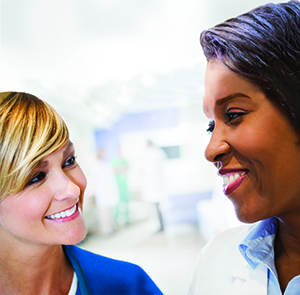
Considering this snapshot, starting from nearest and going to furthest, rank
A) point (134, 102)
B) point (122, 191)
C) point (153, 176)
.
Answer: point (153, 176) < point (122, 191) < point (134, 102)

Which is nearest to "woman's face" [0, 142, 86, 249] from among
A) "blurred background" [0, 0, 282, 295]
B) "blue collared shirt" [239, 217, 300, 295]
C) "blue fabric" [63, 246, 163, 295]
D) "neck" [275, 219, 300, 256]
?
"blue fabric" [63, 246, 163, 295]

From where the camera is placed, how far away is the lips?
0.75 metres

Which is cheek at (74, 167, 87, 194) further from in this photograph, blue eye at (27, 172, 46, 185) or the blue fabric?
the blue fabric

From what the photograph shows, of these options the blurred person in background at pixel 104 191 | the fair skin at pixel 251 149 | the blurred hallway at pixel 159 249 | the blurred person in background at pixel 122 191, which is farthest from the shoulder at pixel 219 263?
the blurred person in background at pixel 122 191

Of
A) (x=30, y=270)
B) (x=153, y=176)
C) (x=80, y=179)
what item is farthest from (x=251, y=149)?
(x=153, y=176)

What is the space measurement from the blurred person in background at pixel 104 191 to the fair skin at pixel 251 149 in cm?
425

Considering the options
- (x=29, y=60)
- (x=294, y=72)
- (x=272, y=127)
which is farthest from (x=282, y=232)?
(x=29, y=60)

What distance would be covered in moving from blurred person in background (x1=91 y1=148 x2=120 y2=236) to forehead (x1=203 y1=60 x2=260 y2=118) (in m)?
4.25

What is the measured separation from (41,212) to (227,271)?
0.65 m

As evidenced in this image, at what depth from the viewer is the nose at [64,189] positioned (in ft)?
2.88

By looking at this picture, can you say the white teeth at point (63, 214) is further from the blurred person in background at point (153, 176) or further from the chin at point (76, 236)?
the blurred person in background at point (153, 176)

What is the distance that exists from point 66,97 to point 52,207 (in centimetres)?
405

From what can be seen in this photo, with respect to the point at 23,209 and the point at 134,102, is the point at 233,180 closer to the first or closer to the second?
the point at 23,209

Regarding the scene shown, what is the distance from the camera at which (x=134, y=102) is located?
6.18m
